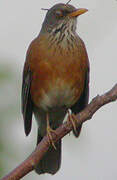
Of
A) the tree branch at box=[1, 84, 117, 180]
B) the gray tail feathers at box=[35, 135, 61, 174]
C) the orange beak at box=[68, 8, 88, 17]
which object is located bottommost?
the gray tail feathers at box=[35, 135, 61, 174]

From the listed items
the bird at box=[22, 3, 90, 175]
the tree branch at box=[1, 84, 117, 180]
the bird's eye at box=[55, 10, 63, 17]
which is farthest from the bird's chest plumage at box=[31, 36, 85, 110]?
the tree branch at box=[1, 84, 117, 180]

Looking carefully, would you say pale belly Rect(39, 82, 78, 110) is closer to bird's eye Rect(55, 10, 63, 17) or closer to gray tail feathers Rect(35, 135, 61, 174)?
gray tail feathers Rect(35, 135, 61, 174)

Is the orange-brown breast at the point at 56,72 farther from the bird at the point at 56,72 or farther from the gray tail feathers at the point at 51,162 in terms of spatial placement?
the gray tail feathers at the point at 51,162

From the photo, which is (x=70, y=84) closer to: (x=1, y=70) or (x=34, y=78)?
(x=34, y=78)

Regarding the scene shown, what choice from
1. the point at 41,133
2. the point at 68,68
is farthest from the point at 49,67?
the point at 41,133

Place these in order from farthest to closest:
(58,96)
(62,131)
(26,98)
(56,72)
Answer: (26,98) → (58,96) → (56,72) → (62,131)

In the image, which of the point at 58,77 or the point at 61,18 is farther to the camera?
the point at 61,18

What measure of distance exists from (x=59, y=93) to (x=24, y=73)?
0.47 meters

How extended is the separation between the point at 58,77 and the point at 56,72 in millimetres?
58

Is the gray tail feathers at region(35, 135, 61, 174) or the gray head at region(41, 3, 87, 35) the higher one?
the gray head at region(41, 3, 87, 35)

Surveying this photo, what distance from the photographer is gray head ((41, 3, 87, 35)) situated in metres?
4.65

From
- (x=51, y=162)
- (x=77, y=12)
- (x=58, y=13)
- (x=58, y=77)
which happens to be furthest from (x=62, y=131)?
(x=58, y=13)

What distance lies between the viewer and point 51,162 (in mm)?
4660

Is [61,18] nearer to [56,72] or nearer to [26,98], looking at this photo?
[56,72]
